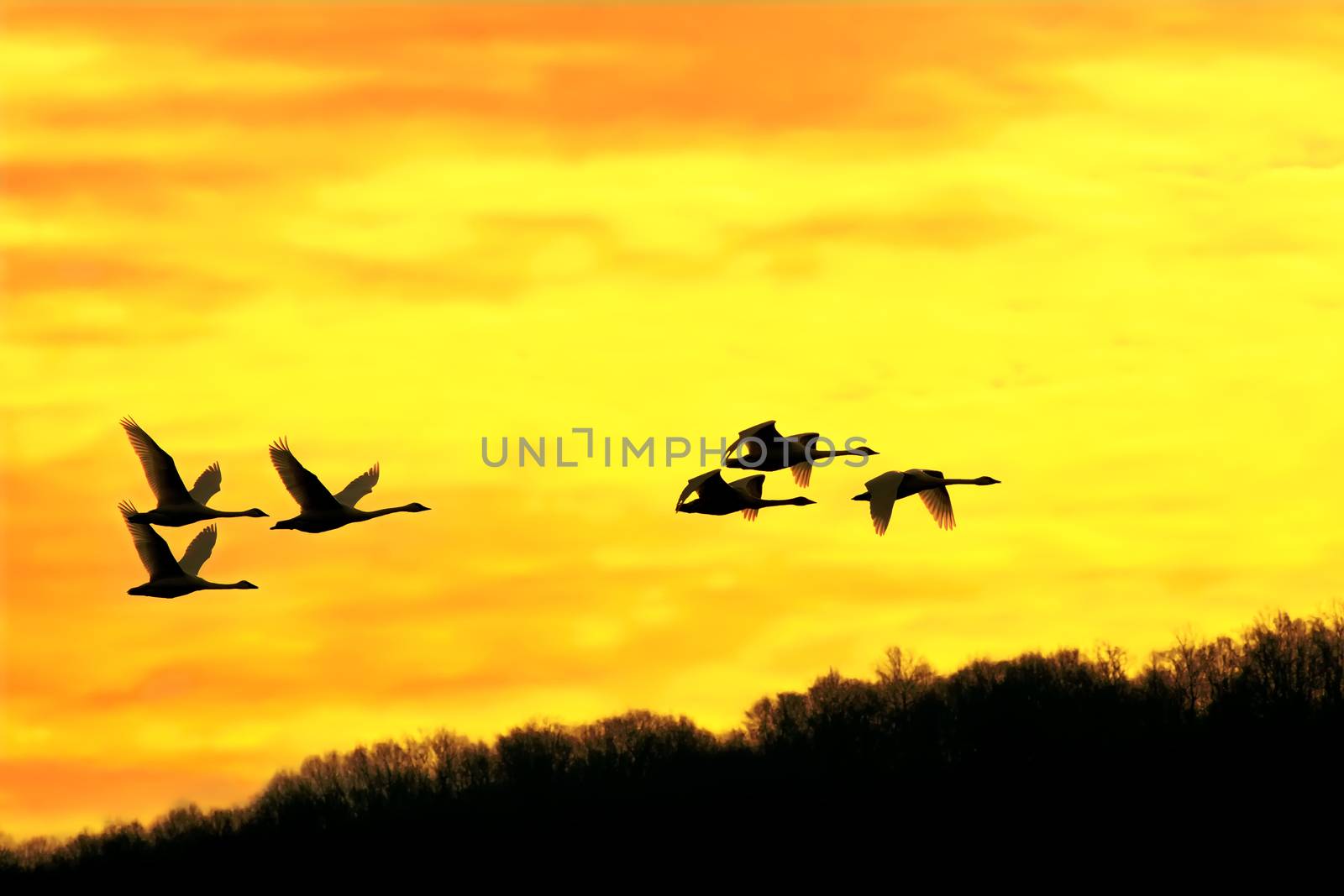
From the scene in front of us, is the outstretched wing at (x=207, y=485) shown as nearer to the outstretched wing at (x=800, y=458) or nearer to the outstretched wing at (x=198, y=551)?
the outstretched wing at (x=198, y=551)

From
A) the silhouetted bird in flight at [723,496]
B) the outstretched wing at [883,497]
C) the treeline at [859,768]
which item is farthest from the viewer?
the treeline at [859,768]

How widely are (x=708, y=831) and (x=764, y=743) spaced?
4620 mm

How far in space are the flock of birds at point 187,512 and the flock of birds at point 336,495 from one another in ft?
0.04

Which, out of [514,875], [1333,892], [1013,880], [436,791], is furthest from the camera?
[436,791]

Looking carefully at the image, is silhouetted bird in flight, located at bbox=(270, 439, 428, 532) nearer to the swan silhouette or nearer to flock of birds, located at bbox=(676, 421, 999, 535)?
the swan silhouette

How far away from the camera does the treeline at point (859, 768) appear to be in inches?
2516

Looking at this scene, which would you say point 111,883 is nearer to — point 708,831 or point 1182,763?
point 708,831

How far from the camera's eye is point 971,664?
70750 millimetres

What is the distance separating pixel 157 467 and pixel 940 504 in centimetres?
1066

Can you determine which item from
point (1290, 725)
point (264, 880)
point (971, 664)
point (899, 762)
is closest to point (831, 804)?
point (899, 762)

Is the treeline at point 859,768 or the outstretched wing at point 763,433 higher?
the outstretched wing at point 763,433

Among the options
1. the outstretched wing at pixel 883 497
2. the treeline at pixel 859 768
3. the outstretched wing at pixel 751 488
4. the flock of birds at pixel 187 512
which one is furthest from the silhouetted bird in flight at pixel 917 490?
the treeline at pixel 859 768

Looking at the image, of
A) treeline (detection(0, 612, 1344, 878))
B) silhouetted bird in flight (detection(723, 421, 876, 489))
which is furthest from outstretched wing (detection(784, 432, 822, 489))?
treeline (detection(0, 612, 1344, 878))

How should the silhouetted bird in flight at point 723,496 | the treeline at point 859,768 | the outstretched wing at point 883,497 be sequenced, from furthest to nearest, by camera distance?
1. the treeline at point 859,768
2. the silhouetted bird in flight at point 723,496
3. the outstretched wing at point 883,497
